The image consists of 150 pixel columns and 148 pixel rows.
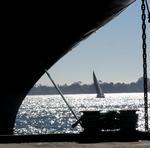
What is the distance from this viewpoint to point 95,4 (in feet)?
60.0

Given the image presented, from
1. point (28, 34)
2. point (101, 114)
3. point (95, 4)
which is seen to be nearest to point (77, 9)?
point (95, 4)

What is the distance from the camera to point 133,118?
14.4 meters

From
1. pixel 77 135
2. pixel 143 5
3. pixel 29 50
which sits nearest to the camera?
pixel 77 135

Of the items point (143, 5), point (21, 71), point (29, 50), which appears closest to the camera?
point (143, 5)

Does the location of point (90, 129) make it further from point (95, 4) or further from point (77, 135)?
point (95, 4)

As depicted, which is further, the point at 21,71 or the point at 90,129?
the point at 21,71

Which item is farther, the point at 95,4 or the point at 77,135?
the point at 95,4

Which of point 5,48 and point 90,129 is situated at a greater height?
point 5,48

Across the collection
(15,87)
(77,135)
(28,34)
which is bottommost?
(77,135)

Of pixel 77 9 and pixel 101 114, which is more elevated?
pixel 77 9

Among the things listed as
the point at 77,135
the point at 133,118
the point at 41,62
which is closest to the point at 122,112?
the point at 133,118

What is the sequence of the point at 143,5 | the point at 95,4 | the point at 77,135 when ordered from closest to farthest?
the point at 77,135, the point at 143,5, the point at 95,4

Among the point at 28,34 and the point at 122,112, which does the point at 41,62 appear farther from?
the point at 122,112

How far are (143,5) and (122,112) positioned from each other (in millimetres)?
4497
